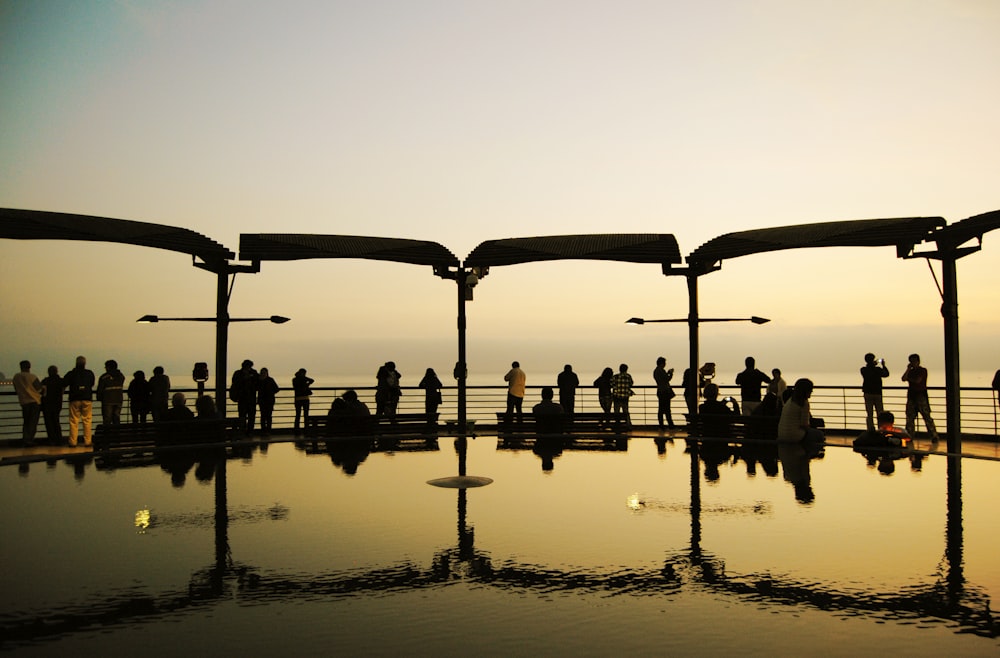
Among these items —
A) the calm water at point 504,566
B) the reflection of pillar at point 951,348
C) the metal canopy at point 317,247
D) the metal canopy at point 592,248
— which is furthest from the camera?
the metal canopy at point 592,248

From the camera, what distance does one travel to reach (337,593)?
17.6 ft

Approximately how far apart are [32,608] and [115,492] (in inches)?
199

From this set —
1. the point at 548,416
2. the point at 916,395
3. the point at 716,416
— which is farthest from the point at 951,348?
the point at 548,416

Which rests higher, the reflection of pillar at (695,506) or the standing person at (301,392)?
the standing person at (301,392)

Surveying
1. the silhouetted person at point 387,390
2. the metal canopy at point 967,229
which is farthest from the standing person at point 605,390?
the metal canopy at point 967,229

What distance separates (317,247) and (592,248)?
5.85 m

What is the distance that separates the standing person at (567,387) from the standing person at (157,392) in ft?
29.7

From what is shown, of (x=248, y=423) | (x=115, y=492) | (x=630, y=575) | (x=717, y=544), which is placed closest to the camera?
(x=630, y=575)

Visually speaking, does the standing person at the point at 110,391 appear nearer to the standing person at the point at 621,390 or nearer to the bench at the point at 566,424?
the bench at the point at 566,424

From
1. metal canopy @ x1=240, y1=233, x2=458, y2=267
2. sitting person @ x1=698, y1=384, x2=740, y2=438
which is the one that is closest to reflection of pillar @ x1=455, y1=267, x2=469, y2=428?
metal canopy @ x1=240, y1=233, x2=458, y2=267

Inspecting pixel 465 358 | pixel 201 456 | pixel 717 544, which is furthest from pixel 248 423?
pixel 717 544

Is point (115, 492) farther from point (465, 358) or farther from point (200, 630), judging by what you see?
point (465, 358)

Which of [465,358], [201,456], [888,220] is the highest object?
[888,220]

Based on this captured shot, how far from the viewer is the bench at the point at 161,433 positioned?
14.0m
